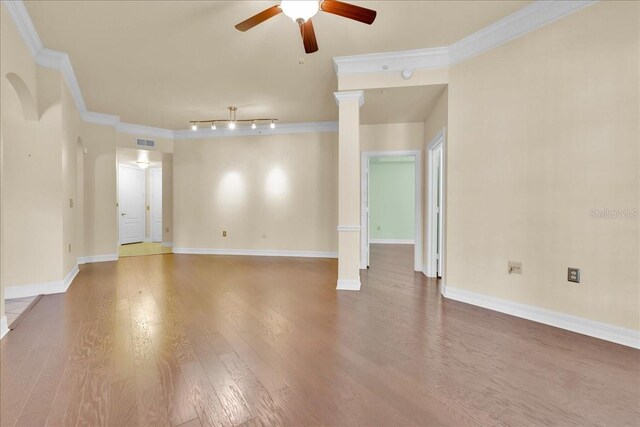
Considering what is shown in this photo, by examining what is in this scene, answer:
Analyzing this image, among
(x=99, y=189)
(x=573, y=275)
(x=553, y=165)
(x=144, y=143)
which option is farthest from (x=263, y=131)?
(x=573, y=275)

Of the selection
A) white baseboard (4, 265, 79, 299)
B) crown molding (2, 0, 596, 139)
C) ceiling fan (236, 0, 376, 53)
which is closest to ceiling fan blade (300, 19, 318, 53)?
ceiling fan (236, 0, 376, 53)

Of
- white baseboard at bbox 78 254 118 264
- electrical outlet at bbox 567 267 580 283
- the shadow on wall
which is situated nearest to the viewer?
electrical outlet at bbox 567 267 580 283

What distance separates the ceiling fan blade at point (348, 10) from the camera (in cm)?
203

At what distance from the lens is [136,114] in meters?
5.52

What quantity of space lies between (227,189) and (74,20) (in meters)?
3.98

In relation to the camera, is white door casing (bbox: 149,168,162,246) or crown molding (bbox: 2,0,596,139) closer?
crown molding (bbox: 2,0,596,139)

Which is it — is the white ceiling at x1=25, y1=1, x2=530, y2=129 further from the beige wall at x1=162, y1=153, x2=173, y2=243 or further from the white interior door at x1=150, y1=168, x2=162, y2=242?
the white interior door at x1=150, y1=168, x2=162, y2=242

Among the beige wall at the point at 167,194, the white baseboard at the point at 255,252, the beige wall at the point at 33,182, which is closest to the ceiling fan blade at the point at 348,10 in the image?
the beige wall at the point at 33,182

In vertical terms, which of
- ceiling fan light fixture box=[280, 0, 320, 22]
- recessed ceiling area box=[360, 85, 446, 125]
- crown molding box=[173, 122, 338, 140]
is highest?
crown molding box=[173, 122, 338, 140]

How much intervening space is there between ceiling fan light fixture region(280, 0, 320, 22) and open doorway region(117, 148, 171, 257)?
793 centimetres

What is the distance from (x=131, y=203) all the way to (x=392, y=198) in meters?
8.12

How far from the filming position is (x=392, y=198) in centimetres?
864

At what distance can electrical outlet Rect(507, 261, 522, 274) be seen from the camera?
2820mm

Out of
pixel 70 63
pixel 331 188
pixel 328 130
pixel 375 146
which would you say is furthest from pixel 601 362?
pixel 70 63
